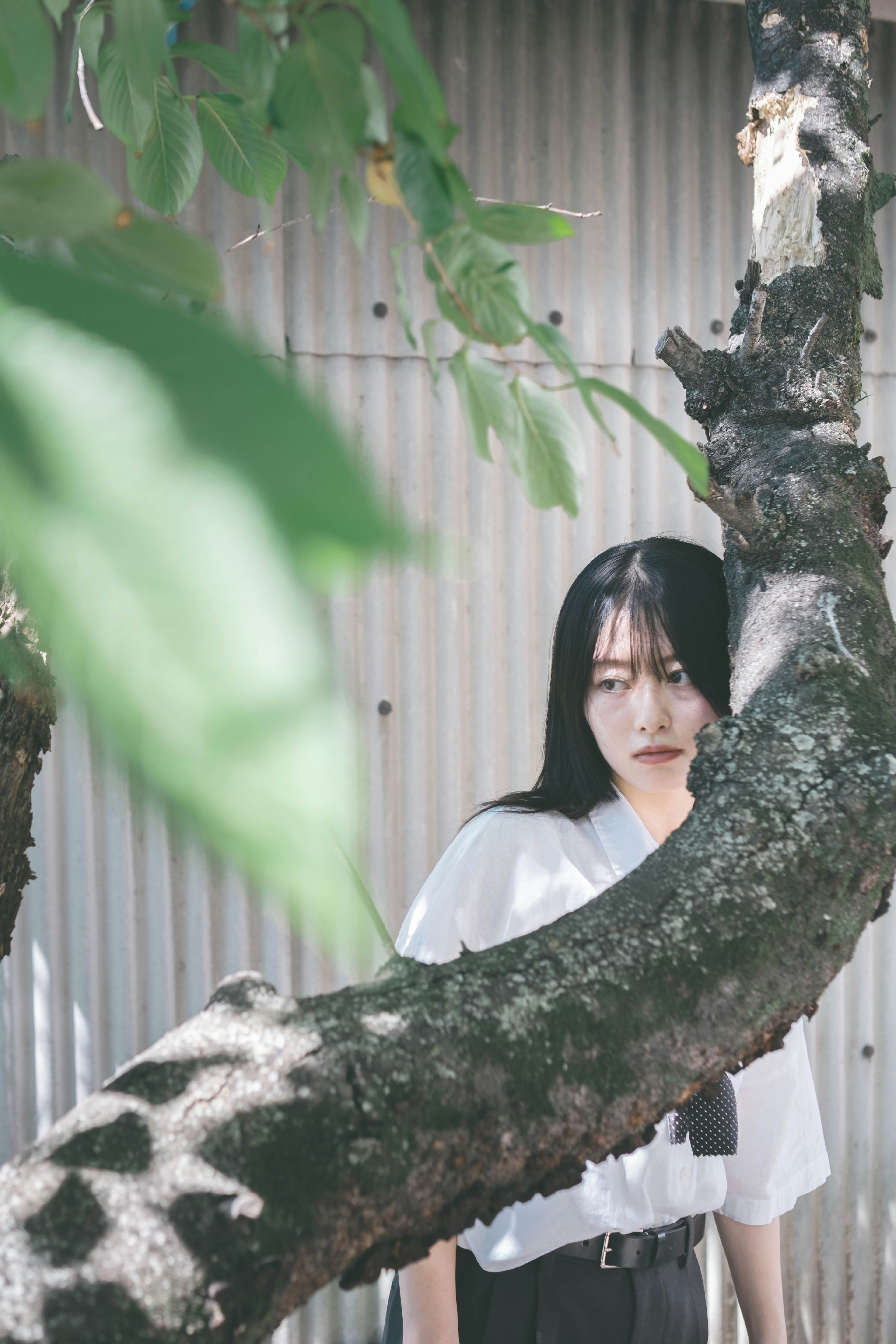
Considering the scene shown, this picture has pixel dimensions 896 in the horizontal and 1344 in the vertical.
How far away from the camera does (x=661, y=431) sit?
0.71 feet

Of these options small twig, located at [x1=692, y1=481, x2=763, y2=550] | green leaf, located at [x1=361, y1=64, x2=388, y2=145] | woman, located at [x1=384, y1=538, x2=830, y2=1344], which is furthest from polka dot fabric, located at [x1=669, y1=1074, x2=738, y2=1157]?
green leaf, located at [x1=361, y1=64, x2=388, y2=145]

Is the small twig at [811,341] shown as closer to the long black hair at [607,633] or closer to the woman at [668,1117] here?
the long black hair at [607,633]

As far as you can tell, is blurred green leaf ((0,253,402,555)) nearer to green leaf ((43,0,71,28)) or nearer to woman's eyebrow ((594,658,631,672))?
green leaf ((43,0,71,28))

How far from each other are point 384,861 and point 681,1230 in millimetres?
837

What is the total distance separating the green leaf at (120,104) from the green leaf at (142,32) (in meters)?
0.26

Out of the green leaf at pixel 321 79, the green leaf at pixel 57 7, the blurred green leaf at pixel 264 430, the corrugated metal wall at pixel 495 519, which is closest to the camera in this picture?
the blurred green leaf at pixel 264 430

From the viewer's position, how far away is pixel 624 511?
6.95 ft

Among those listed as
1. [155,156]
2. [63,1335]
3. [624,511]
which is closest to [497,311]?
[63,1335]

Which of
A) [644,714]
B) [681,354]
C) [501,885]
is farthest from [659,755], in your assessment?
[681,354]

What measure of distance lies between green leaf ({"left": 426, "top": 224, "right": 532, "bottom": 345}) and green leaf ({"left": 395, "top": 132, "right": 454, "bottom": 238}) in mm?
11

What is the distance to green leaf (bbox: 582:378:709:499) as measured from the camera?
21 centimetres

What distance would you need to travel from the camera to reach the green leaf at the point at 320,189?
0.20 metres

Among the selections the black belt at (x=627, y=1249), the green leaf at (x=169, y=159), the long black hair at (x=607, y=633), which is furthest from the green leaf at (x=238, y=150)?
the black belt at (x=627, y=1249)

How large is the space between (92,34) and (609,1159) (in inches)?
45.8
